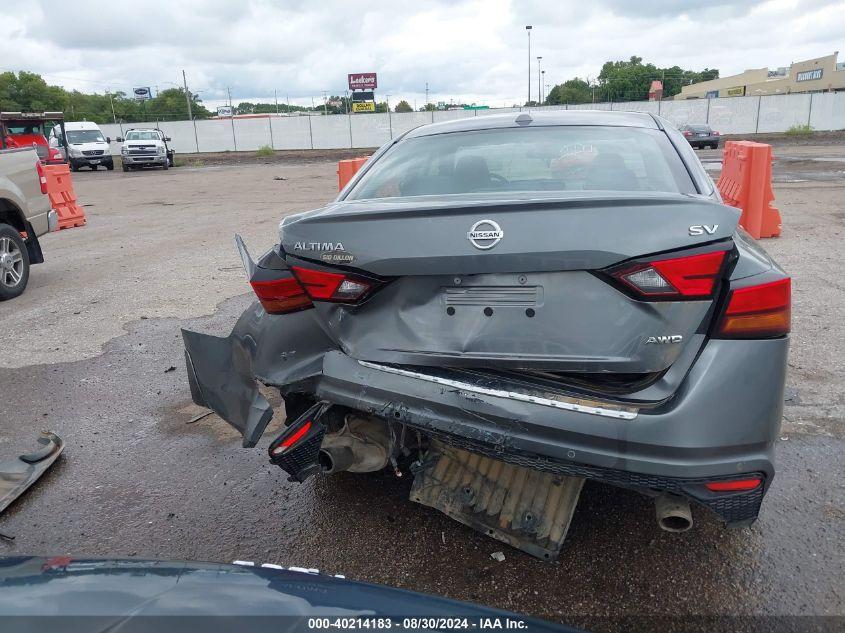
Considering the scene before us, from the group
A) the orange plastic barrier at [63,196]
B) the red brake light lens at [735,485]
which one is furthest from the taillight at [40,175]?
the red brake light lens at [735,485]

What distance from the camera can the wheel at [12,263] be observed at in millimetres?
7227

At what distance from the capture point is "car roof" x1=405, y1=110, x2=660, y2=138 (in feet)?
11.3

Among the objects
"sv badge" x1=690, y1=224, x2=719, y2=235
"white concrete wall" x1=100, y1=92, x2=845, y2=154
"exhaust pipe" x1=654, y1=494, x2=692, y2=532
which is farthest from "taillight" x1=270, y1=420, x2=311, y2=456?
"white concrete wall" x1=100, y1=92, x2=845, y2=154

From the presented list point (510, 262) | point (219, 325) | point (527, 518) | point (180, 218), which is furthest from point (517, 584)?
point (180, 218)

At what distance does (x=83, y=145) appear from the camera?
32125 mm

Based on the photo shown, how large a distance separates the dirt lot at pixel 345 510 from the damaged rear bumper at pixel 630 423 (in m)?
0.52

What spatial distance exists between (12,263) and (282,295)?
6125 millimetres

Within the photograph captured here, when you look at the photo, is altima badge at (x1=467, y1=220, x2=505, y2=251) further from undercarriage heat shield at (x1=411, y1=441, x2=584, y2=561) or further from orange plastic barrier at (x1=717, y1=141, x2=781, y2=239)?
orange plastic barrier at (x1=717, y1=141, x2=781, y2=239)

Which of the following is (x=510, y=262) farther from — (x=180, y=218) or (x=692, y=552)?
(x=180, y=218)

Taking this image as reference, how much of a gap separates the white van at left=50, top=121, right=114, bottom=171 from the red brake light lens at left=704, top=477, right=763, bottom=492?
34872 mm

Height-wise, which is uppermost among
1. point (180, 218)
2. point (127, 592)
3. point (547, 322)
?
point (547, 322)

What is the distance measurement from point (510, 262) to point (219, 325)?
421 cm

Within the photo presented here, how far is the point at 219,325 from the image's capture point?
5910mm

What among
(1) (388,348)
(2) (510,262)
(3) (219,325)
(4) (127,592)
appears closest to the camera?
(4) (127,592)
